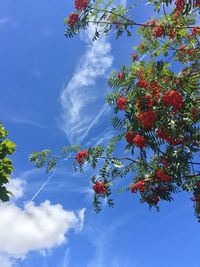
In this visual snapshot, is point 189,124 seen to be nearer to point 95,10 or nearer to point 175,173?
point 175,173

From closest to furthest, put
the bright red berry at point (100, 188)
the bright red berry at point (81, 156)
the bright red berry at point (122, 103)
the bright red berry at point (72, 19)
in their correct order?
the bright red berry at point (122, 103) < the bright red berry at point (100, 188) < the bright red berry at point (81, 156) < the bright red berry at point (72, 19)

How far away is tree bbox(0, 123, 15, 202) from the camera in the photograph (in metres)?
10.6

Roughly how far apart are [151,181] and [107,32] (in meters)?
4.36

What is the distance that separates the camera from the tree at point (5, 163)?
10.6m

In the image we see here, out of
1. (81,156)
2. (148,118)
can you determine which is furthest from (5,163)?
(148,118)

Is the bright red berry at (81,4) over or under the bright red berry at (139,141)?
over

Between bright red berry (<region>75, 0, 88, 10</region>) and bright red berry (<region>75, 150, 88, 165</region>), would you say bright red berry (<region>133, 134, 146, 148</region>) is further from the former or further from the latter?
bright red berry (<region>75, 0, 88, 10</region>)

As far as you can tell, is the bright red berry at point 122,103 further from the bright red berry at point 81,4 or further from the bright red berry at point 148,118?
the bright red berry at point 81,4

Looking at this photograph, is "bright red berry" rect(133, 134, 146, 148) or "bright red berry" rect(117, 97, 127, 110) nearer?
"bright red berry" rect(133, 134, 146, 148)

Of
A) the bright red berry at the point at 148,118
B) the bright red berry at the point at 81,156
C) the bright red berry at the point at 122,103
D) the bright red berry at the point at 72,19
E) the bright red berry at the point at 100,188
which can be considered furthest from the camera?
the bright red berry at the point at 72,19

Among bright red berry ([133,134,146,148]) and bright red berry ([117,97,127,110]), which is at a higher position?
bright red berry ([117,97,127,110])

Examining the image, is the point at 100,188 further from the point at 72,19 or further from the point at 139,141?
the point at 72,19

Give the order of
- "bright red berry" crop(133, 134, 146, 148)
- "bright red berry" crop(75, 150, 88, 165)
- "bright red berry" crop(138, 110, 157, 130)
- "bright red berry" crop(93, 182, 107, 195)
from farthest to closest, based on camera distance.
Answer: "bright red berry" crop(75, 150, 88, 165)
"bright red berry" crop(93, 182, 107, 195)
"bright red berry" crop(133, 134, 146, 148)
"bright red berry" crop(138, 110, 157, 130)

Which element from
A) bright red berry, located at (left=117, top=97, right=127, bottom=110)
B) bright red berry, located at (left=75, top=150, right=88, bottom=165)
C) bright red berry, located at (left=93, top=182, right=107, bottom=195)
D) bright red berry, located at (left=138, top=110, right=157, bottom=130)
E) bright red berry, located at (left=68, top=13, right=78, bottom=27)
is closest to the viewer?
bright red berry, located at (left=138, top=110, right=157, bottom=130)
